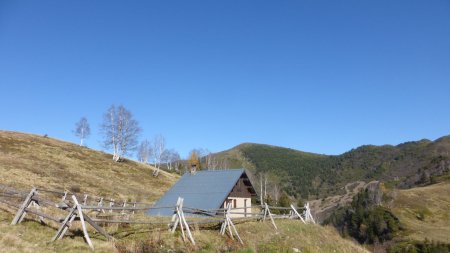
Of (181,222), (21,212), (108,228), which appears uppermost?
(21,212)

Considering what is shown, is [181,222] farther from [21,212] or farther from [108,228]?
[21,212]

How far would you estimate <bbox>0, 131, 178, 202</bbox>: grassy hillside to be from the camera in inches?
1864

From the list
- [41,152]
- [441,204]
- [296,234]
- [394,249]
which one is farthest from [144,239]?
[441,204]

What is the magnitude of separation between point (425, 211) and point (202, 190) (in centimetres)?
7756

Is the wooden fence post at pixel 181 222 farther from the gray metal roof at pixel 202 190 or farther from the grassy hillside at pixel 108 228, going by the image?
the gray metal roof at pixel 202 190

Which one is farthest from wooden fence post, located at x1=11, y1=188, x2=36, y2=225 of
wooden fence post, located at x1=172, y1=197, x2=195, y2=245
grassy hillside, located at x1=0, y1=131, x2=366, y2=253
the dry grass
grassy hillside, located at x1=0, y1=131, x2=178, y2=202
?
the dry grass

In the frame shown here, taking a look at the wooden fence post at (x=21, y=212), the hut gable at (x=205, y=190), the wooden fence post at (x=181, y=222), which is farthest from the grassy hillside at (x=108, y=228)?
the hut gable at (x=205, y=190)

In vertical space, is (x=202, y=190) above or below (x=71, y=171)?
below

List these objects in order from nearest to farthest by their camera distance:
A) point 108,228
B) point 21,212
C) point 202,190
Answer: point 21,212 < point 108,228 < point 202,190

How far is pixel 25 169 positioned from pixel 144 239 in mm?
40064

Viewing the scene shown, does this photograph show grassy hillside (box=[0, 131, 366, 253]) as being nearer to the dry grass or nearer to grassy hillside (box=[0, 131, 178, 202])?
grassy hillside (box=[0, 131, 178, 202])

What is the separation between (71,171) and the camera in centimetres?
5866

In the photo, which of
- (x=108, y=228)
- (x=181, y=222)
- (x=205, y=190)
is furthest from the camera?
(x=205, y=190)

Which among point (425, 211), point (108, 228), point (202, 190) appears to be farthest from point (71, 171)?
point (425, 211)
